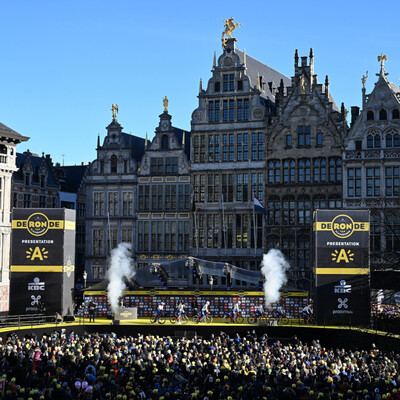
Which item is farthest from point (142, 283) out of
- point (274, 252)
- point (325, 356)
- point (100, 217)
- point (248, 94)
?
point (325, 356)

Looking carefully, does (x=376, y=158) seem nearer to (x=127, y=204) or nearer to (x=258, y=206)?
(x=258, y=206)

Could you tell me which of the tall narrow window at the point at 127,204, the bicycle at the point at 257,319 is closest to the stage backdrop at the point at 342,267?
the bicycle at the point at 257,319

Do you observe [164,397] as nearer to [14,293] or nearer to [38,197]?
[14,293]

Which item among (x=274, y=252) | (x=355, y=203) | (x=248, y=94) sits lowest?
(x=274, y=252)

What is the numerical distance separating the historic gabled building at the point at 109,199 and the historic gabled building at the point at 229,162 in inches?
251

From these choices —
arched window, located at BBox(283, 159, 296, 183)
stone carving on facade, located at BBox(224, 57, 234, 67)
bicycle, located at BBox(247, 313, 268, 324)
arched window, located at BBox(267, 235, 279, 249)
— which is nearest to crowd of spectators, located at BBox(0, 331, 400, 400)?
bicycle, located at BBox(247, 313, 268, 324)

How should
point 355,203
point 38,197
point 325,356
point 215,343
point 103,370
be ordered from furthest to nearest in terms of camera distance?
point 38,197 → point 355,203 → point 215,343 → point 325,356 → point 103,370

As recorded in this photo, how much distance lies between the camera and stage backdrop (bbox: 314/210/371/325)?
46.1 metres

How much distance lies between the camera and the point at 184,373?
93.0 feet

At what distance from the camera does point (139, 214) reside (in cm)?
6894

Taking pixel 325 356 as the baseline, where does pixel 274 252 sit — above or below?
above

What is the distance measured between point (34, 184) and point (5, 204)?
1237 centimetres

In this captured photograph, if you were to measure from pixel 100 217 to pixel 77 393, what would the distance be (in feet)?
151

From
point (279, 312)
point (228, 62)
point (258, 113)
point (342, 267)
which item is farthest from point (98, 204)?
point (342, 267)
